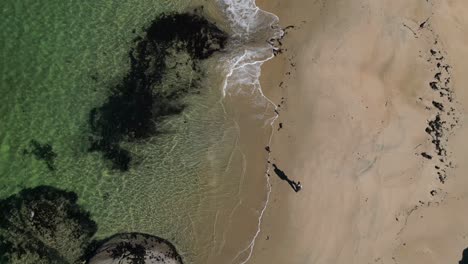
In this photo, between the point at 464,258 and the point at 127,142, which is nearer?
the point at 127,142

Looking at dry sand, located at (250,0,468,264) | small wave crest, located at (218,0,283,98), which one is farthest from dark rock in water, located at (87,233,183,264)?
small wave crest, located at (218,0,283,98)

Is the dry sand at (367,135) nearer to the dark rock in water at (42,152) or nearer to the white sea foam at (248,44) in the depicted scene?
the white sea foam at (248,44)

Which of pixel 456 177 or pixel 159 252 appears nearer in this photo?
pixel 159 252

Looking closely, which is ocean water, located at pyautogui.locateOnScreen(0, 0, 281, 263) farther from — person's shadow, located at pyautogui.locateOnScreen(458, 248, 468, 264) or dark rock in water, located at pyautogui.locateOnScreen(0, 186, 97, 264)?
person's shadow, located at pyautogui.locateOnScreen(458, 248, 468, 264)

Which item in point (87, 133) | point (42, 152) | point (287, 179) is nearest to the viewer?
point (42, 152)

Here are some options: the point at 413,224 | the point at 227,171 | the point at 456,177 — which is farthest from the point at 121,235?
the point at 456,177

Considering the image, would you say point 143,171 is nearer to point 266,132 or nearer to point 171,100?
point 171,100

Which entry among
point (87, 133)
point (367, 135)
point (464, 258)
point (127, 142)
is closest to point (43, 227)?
point (87, 133)

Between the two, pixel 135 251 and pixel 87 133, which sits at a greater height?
pixel 87 133

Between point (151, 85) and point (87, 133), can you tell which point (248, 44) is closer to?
point (151, 85)
